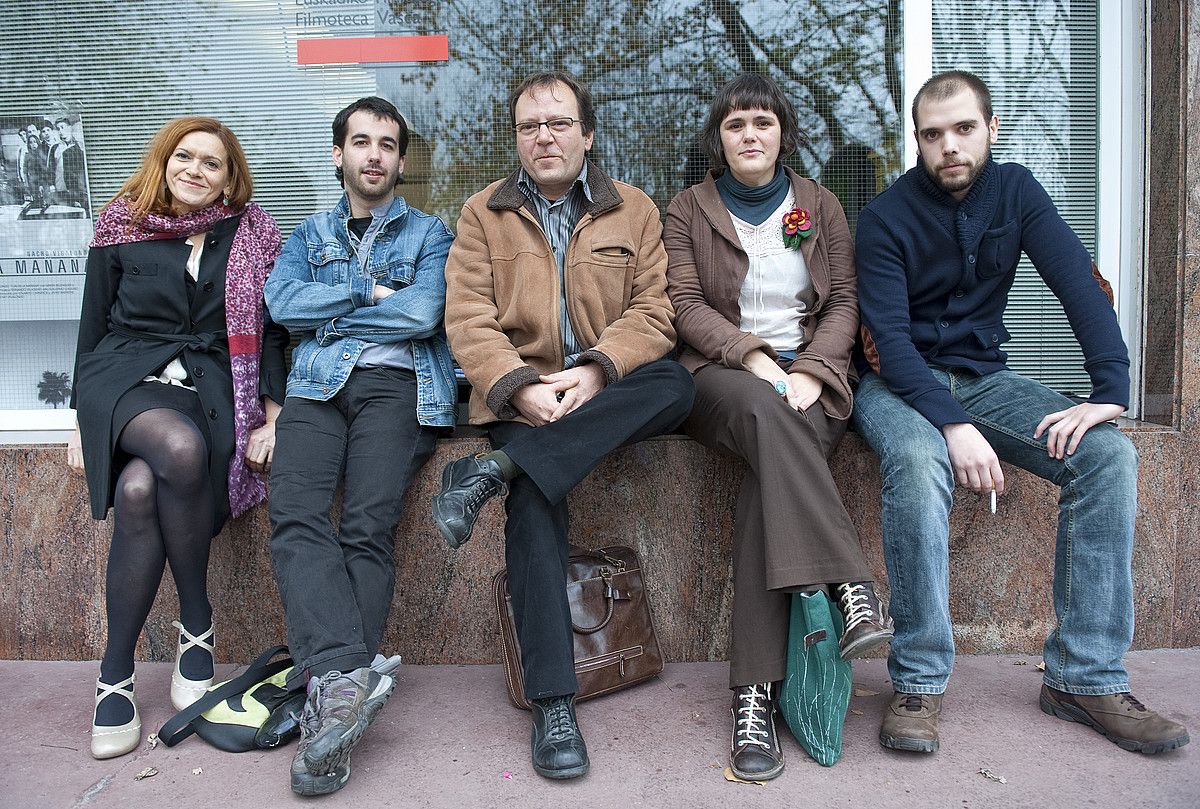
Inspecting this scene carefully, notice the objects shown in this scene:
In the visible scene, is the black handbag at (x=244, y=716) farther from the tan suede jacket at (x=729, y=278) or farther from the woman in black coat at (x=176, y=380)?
the tan suede jacket at (x=729, y=278)

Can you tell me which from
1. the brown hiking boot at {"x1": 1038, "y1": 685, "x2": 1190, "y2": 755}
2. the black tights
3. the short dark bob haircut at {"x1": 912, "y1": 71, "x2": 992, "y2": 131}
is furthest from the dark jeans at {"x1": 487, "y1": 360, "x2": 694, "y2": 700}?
the brown hiking boot at {"x1": 1038, "y1": 685, "x2": 1190, "y2": 755}

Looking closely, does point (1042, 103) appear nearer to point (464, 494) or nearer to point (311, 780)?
point (464, 494)

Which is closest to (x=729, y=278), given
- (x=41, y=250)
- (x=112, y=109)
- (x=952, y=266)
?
(x=952, y=266)

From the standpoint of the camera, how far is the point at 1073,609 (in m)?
2.69

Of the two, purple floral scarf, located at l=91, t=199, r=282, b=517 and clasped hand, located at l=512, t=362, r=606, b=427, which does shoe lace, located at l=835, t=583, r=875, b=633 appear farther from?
purple floral scarf, located at l=91, t=199, r=282, b=517

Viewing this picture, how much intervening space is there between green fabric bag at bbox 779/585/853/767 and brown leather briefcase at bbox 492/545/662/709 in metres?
0.63

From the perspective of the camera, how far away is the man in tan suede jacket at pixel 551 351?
260 centimetres

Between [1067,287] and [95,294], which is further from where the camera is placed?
[95,294]

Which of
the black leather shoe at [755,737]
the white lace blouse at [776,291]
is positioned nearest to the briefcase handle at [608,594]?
the black leather shoe at [755,737]

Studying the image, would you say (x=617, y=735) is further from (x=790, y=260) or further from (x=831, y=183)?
(x=831, y=183)

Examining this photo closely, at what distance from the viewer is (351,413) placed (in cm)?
303

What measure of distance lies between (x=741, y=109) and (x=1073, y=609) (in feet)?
6.34

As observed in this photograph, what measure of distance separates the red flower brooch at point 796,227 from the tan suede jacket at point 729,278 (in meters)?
0.02

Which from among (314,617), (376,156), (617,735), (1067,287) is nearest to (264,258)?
(376,156)
